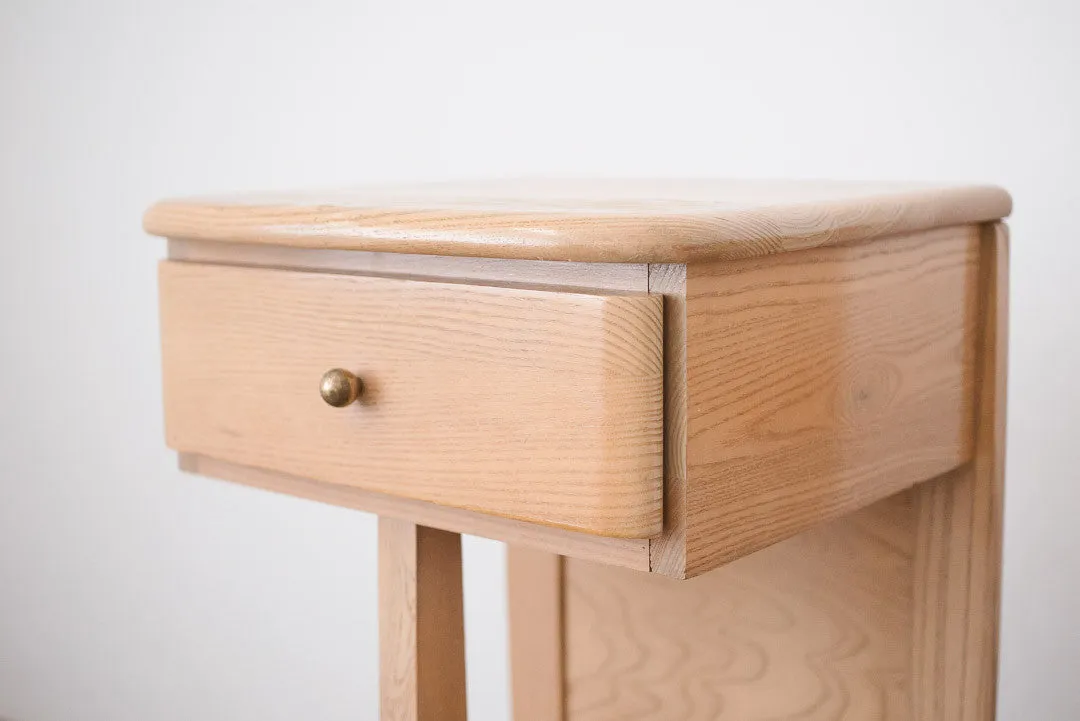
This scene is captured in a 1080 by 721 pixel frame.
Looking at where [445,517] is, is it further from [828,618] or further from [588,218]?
[828,618]

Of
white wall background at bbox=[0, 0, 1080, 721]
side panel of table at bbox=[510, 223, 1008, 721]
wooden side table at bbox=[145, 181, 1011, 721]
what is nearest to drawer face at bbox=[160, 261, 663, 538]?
wooden side table at bbox=[145, 181, 1011, 721]

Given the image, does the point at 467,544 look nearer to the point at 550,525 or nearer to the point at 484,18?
the point at 484,18

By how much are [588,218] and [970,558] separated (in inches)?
17.1

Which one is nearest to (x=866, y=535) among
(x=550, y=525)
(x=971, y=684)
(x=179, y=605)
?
(x=971, y=684)

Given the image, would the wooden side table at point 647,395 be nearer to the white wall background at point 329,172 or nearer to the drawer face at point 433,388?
the drawer face at point 433,388

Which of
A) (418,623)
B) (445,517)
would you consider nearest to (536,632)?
(418,623)

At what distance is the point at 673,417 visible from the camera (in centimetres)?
64

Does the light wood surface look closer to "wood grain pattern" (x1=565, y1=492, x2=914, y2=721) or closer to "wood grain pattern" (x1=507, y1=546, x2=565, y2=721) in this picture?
"wood grain pattern" (x1=565, y1=492, x2=914, y2=721)

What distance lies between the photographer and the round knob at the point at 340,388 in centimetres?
74

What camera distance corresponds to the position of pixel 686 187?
929 millimetres

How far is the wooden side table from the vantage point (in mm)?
645

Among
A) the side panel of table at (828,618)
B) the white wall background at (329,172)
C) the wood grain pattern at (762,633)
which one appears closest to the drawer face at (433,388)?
the side panel of table at (828,618)

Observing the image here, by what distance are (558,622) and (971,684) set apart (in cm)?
39

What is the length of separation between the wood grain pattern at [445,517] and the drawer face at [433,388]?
0.02 m
